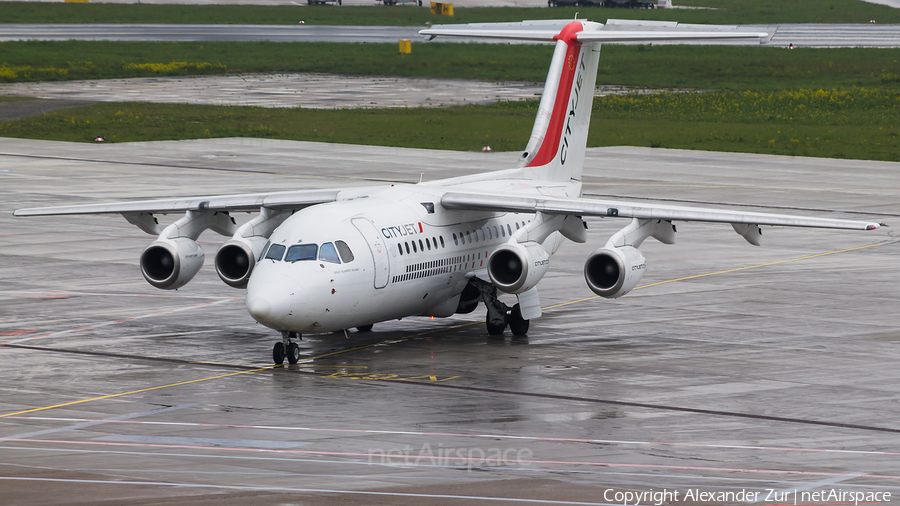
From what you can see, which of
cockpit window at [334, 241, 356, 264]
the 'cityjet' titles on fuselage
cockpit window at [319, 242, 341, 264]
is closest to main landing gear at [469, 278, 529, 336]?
the 'cityjet' titles on fuselage

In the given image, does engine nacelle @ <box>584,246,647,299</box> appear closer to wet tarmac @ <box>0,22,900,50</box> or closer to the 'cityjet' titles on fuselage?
the 'cityjet' titles on fuselage

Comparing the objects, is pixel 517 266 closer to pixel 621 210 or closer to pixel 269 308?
pixel 621 210

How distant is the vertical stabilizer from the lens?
30.9m

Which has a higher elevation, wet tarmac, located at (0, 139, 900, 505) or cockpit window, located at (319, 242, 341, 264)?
cockpit window, located at (319, 242, 341, 264)

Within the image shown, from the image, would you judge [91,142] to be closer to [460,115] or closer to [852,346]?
[460,115]

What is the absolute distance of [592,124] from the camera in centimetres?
7175

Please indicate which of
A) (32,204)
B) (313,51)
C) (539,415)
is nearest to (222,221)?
(539,415)

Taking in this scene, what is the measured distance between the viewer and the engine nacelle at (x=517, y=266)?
2536 centimetres

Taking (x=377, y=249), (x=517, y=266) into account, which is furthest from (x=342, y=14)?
(x=377, y=249)

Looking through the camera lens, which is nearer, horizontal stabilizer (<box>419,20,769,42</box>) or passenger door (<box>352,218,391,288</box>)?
passenger door (<box>352,218,391,288</box>)

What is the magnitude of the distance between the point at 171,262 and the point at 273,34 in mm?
96162

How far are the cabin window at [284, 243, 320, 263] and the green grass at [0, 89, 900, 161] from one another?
129 feet

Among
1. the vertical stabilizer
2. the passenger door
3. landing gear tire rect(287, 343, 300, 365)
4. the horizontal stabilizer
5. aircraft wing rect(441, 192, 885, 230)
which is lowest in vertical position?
landing gear tire rect(287, 343, 300, 365)

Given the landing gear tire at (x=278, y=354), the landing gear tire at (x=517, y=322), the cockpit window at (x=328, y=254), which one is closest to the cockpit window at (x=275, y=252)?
the cockpit window at (x=328, y=254)
